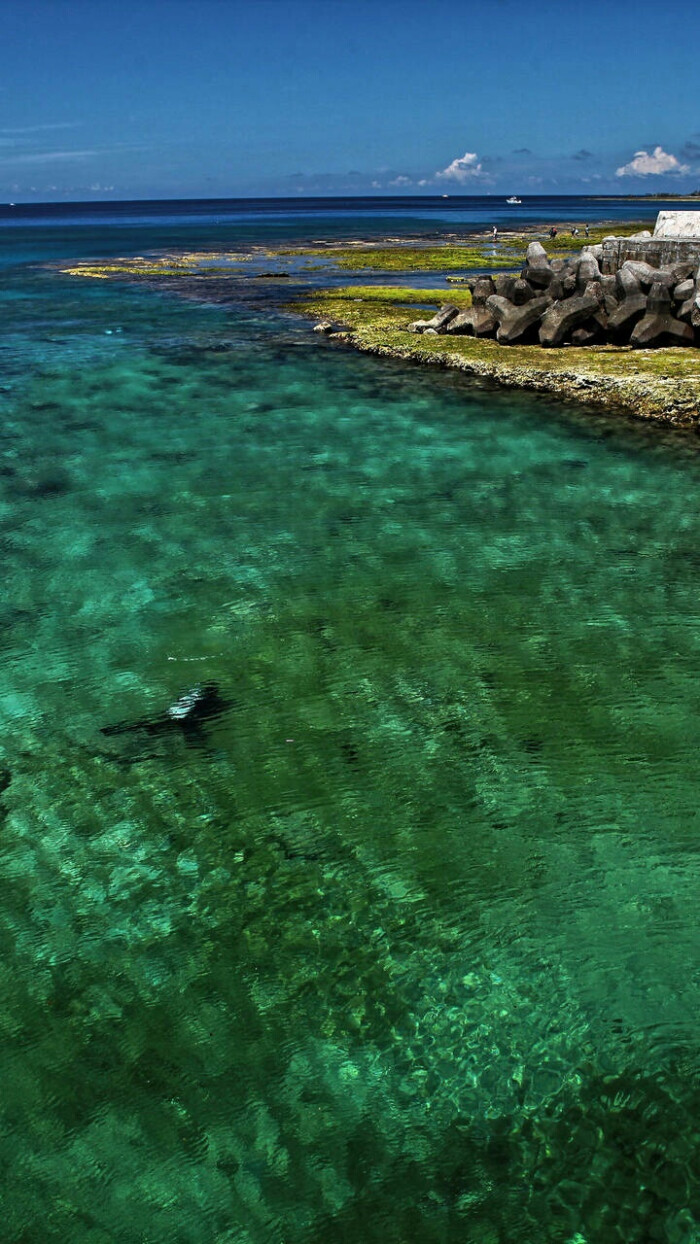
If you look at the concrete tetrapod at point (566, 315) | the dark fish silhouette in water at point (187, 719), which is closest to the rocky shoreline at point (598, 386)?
the concrete tetrapod at point (566, 315)

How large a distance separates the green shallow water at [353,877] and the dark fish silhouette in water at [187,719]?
97mm

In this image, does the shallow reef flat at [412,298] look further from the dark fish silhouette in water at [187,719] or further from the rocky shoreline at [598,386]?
the dark fish silhouette in water at [187,719]

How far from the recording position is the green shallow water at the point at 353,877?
483 cm

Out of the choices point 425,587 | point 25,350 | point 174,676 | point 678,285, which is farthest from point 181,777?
point 25,350

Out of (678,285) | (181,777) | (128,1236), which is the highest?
(678,285)

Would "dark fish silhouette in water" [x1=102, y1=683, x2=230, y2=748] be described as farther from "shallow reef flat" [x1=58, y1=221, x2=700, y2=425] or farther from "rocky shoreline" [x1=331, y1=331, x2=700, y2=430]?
"shallow reef flat" [x1=58, y1=221, x2=700, y2=425]

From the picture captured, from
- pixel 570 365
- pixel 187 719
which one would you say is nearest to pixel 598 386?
pixel 570 365

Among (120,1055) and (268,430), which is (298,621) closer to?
(120,1055)

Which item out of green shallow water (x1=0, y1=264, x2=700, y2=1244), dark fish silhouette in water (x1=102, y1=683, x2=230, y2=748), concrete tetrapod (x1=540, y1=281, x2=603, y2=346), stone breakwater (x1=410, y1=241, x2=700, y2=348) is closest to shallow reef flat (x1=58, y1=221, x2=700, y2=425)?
concrete tetrapod (x1=540, y1=281, x2=603, y2=346)

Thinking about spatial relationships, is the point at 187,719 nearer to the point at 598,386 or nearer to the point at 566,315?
the point at 598,386

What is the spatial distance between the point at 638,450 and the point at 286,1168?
51.0 feet

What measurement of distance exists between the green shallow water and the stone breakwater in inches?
480

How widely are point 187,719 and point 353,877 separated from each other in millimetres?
2867

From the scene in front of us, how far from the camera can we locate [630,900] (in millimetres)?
6578
